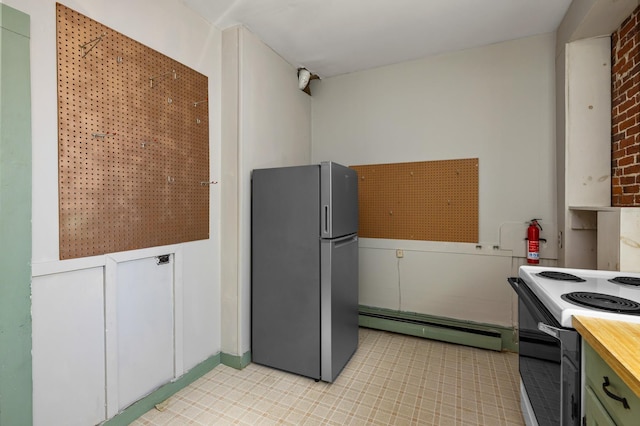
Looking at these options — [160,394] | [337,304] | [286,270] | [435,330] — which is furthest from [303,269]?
[435,330]

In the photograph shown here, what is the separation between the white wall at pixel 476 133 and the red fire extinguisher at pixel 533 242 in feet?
0.26


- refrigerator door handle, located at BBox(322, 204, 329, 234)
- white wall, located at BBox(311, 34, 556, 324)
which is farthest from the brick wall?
refrigerator door handle, located at BBox(322, 204, 329, 234)

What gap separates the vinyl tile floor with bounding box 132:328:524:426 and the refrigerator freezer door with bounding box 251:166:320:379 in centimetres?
19

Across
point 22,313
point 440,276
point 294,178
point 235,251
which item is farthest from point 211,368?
point 440,276

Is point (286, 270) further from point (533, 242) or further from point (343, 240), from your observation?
point (533, 242)

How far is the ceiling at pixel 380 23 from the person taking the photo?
2195 mm

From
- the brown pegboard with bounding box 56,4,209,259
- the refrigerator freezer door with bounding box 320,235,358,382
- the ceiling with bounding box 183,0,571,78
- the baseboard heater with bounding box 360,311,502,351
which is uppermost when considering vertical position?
the ceiling with bounding box 183,0,571,78

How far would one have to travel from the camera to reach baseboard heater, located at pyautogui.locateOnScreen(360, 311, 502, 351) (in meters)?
2.71

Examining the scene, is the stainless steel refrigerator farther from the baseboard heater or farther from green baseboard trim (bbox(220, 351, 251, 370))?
the baseboard heater

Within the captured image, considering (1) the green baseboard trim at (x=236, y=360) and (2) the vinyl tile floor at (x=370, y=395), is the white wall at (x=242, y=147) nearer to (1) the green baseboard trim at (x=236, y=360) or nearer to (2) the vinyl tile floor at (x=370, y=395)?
(1) the green baseboard trim at (x=236, y=360)

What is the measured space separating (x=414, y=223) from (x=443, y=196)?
0.40 meters

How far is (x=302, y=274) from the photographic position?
2.32 metres

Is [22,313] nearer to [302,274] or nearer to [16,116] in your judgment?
[16,116]

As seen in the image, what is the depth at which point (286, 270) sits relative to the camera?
238cm
